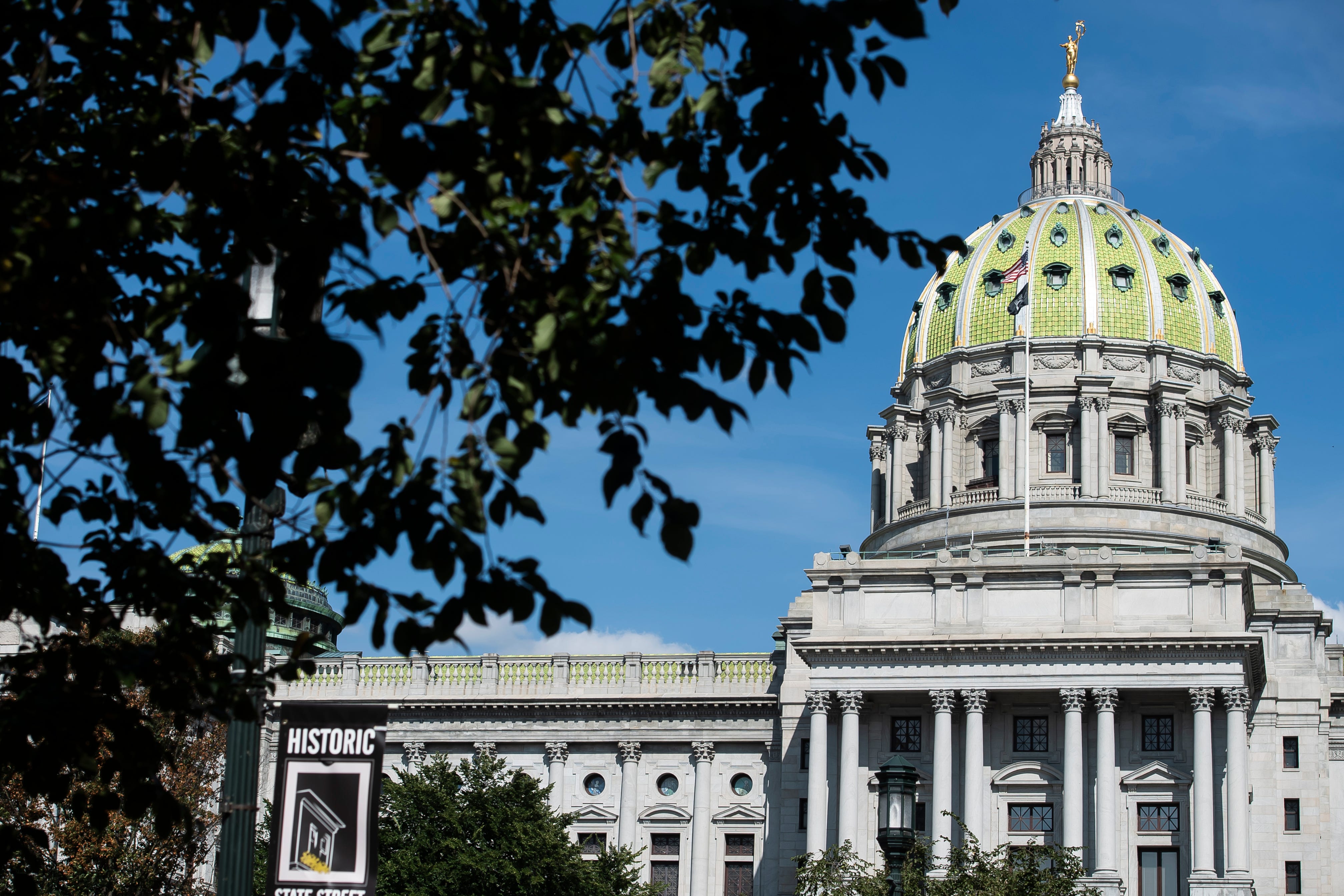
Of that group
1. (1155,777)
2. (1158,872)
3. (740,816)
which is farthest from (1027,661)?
(740,816)

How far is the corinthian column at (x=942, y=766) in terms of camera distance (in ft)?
215

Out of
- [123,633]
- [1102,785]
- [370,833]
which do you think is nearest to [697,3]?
[370,833]

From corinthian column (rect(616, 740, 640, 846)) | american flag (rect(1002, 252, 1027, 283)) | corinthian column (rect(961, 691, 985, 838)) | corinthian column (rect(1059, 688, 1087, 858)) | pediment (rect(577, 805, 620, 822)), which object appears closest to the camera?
corinthian column (rect(1059, 688, 1087, 858))

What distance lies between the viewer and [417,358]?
12.8 meters

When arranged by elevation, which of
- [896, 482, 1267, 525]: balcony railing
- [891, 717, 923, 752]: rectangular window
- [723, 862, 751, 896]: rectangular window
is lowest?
[723, 862, 751, 896]: rectangular window

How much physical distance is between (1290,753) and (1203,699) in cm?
993

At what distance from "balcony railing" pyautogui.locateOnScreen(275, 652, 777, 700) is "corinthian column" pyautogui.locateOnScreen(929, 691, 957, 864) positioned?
36.2 feet

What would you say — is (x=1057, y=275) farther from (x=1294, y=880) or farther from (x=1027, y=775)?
(x=1294, y=880)

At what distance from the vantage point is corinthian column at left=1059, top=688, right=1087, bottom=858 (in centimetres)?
6456

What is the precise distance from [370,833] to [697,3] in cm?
664

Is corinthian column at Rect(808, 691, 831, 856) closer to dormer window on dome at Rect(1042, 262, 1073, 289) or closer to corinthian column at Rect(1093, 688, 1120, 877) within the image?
corinthian column at Rect(1093, 688, 1120, 877)

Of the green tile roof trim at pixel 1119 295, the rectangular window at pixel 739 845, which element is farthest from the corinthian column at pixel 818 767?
the green tile roof trim at pixel 1119 295

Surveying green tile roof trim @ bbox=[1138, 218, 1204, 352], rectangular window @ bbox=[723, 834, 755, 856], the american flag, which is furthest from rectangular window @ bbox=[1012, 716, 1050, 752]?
green tile roof trim @ bbox=[1138, 218, 1204, 352]

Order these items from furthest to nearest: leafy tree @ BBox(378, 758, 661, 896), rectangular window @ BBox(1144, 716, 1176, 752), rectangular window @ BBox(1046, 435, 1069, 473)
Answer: rectangular window @ BBox(1046, 435, 1069, 473) → rectangular window @ BBox(1144, 716, 1176, 752) → leafy tree @ BBox(378, 758, 661, 896)
